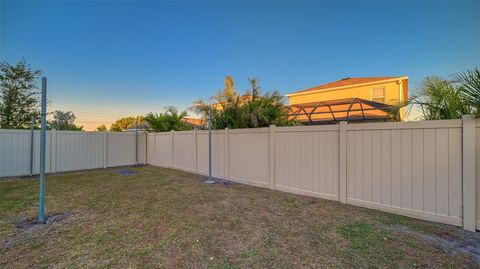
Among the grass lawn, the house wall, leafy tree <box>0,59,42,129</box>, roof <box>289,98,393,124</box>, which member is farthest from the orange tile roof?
leafy tree <box>0,59,42,129</box>

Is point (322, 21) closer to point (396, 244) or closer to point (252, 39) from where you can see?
point (252, 39)

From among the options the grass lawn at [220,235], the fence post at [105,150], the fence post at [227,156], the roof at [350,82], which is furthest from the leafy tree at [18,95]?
the roof at [350,82]

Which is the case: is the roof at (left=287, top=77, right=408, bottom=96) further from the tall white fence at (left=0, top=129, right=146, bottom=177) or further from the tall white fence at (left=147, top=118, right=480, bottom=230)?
the tall white fence at (left=0, top=129, right=146, bottom=177)

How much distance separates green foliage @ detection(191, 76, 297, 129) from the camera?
6434 millimetres

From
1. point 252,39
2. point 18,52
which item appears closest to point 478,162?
point 252,39

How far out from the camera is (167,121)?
11195 mm

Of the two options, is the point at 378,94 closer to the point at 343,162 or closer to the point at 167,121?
the point at 343,162

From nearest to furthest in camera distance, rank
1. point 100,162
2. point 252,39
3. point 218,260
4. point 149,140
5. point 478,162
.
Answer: point 218,260 → point 478,162 → point 252,39 → point 100,162 → point 149,140

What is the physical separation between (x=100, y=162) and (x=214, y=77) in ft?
22.4

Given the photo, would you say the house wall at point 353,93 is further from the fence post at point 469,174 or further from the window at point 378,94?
the fence post at point 469,174

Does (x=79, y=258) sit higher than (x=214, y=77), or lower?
lower

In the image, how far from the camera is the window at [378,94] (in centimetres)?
1205

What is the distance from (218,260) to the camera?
7.48ft

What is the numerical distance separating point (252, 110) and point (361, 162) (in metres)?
3.44
